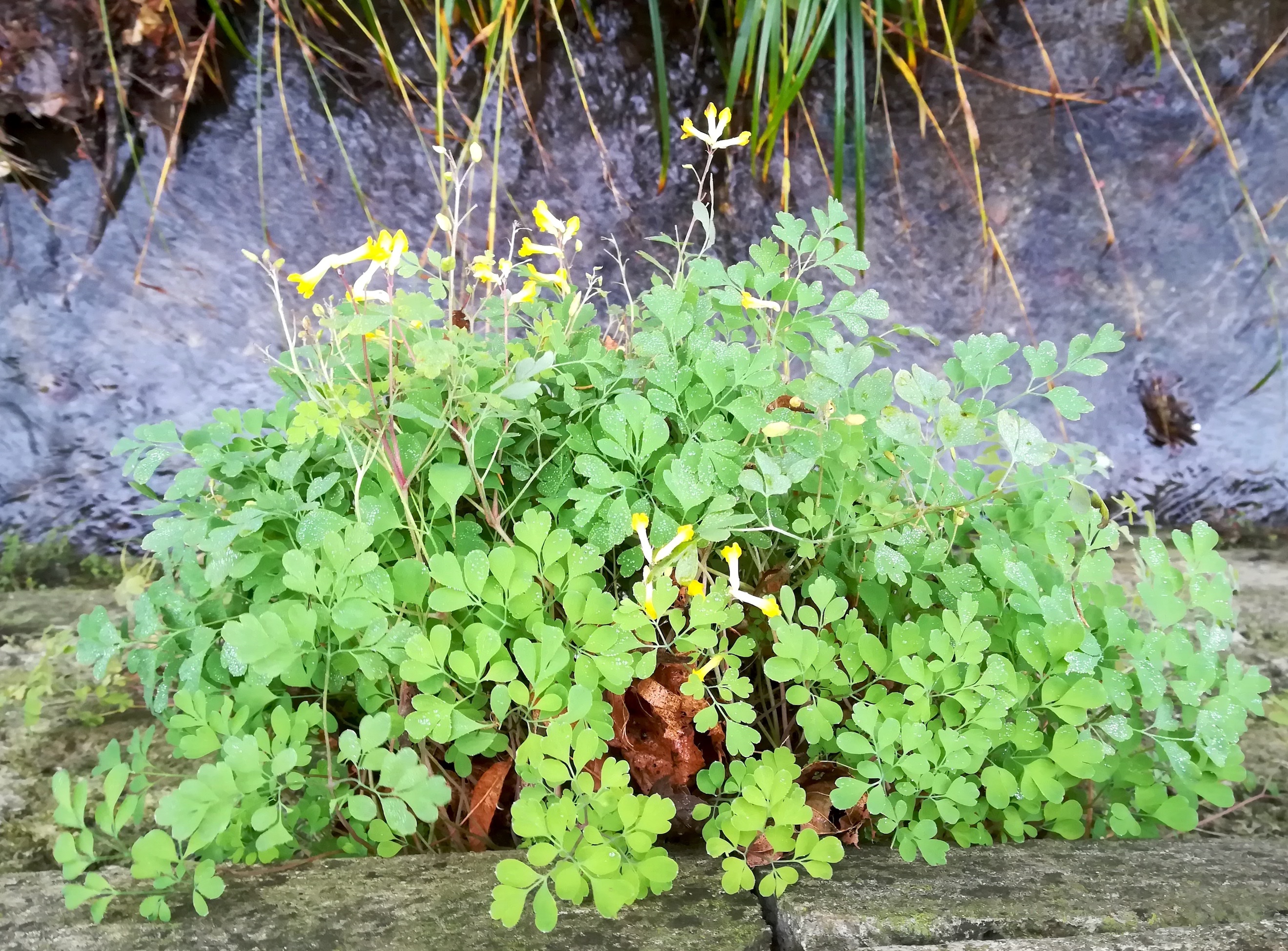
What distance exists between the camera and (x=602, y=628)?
2.02ft

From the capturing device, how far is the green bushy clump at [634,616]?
0.59 meters

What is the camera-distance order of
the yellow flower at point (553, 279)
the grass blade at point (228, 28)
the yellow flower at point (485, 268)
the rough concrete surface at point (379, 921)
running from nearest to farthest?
the rough concrete surface at point (379, 921) → the yellow flower at point (485, 268) → the yellow flower at point (553, 279) → the grass blade at point (228, 28)

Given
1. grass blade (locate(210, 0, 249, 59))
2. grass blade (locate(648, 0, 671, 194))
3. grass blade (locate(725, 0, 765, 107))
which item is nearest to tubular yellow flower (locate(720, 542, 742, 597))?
grass blade (locate(648, 0, 671, 194))

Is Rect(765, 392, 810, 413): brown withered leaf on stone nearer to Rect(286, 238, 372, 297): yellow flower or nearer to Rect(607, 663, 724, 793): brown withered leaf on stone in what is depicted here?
Rect(607, 663, 724, 793): brown withered leaf on stone

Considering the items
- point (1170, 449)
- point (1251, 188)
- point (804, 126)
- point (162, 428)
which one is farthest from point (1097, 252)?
point (162, 428)

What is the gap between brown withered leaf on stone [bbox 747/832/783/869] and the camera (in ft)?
2.14

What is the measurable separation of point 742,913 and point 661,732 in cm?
17

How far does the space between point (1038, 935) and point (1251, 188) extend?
6.83 ft

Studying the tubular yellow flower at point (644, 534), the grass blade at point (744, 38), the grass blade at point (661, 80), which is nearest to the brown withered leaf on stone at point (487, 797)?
the tubular yellow flower at point (644, 534)

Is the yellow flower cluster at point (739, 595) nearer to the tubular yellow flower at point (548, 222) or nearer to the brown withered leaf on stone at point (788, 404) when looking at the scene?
the brown withered leaf on stone at point (788, 404)

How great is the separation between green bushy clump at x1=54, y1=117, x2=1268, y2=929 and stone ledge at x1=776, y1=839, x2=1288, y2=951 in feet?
0.09

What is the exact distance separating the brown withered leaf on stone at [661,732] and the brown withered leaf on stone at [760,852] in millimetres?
82

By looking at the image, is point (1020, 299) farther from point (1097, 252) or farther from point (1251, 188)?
point (1251, 188)

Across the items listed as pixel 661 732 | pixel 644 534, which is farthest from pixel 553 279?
pixel 661 732
